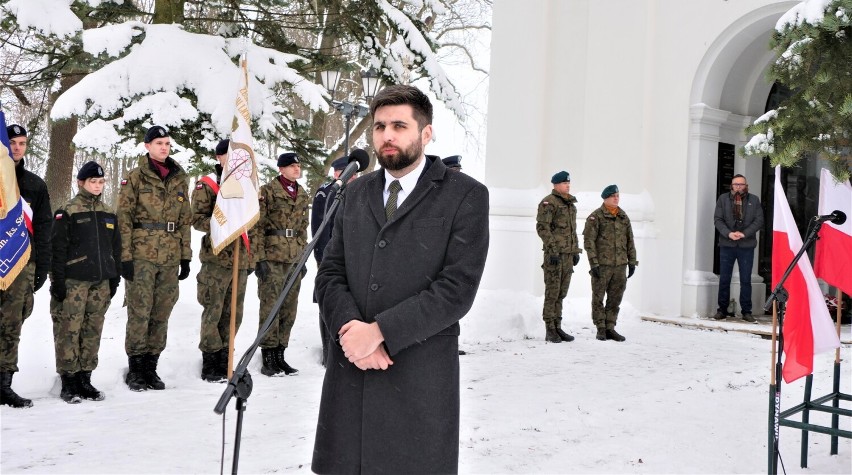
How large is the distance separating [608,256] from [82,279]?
6633mm

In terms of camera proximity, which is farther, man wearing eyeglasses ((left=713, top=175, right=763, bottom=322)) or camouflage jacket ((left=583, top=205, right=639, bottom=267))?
man wearing eyeglasses ((left=713, top=175, right=763, bottom=322))

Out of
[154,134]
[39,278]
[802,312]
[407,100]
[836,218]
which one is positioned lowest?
[39,278]

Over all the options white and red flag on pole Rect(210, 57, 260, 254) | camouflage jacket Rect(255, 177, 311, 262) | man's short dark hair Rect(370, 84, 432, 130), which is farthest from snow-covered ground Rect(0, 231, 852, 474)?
man's short dark hair Rect(370, 84, 432, 130)

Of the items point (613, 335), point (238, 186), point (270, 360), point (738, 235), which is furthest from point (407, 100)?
point (738, 235)

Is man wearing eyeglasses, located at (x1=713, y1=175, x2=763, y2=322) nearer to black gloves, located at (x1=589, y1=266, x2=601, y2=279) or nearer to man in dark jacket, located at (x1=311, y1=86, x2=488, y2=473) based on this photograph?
black gloves, located at (x1=589, y1=266, x2=601, y2=279)

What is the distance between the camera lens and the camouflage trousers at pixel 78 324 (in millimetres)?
6352

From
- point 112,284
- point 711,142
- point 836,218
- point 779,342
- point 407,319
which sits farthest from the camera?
point 711,142

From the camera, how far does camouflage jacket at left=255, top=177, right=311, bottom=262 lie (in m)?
7.73

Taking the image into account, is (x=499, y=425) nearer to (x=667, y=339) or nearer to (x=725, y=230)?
(x=667, y=339)

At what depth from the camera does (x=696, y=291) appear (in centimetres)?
1276

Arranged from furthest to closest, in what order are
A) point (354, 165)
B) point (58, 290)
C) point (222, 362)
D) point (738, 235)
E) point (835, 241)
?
point (738, 235)
point (222, 362)
point (58, 290)
point (835, 241)
point (354, 165)

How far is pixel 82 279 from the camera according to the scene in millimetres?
6418

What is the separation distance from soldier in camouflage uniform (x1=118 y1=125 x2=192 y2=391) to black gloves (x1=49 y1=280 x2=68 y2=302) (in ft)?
1.64

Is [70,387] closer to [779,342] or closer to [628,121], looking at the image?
[779,342]
